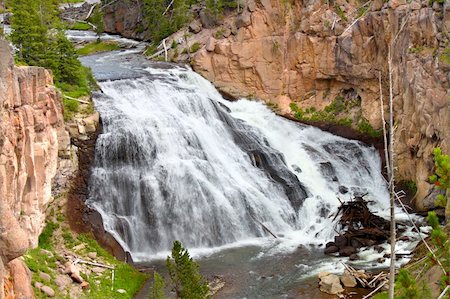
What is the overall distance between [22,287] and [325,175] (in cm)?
2067

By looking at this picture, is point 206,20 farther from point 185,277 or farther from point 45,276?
point 185,277

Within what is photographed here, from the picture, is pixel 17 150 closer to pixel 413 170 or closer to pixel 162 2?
pixel 413 170

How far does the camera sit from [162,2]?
53.1m

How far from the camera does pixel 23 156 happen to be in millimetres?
19219

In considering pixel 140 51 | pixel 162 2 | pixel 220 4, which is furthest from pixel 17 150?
pixel 162 2

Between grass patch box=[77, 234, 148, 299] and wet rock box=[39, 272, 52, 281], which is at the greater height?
wet rock box=[39, 272, 52, 281]

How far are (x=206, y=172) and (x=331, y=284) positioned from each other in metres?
10.3

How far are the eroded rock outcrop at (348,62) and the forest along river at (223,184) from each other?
9.82 feet

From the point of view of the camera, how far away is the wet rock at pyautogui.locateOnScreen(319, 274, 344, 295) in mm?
21984

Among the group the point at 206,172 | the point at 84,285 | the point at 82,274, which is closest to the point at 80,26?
the point at 206,172

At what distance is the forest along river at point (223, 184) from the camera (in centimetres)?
2575

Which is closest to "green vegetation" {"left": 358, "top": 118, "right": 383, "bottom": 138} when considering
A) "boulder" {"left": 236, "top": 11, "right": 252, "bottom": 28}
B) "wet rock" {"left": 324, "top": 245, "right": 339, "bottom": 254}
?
"boulder" {"left": 236, "top": 11, "right": 252, "bottom": 28}

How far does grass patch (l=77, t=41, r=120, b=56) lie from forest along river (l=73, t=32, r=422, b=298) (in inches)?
718

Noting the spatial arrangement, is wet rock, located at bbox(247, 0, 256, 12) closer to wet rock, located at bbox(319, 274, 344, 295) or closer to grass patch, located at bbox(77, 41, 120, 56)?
grass patch, located at bbox(77, 41, 120, 56)
